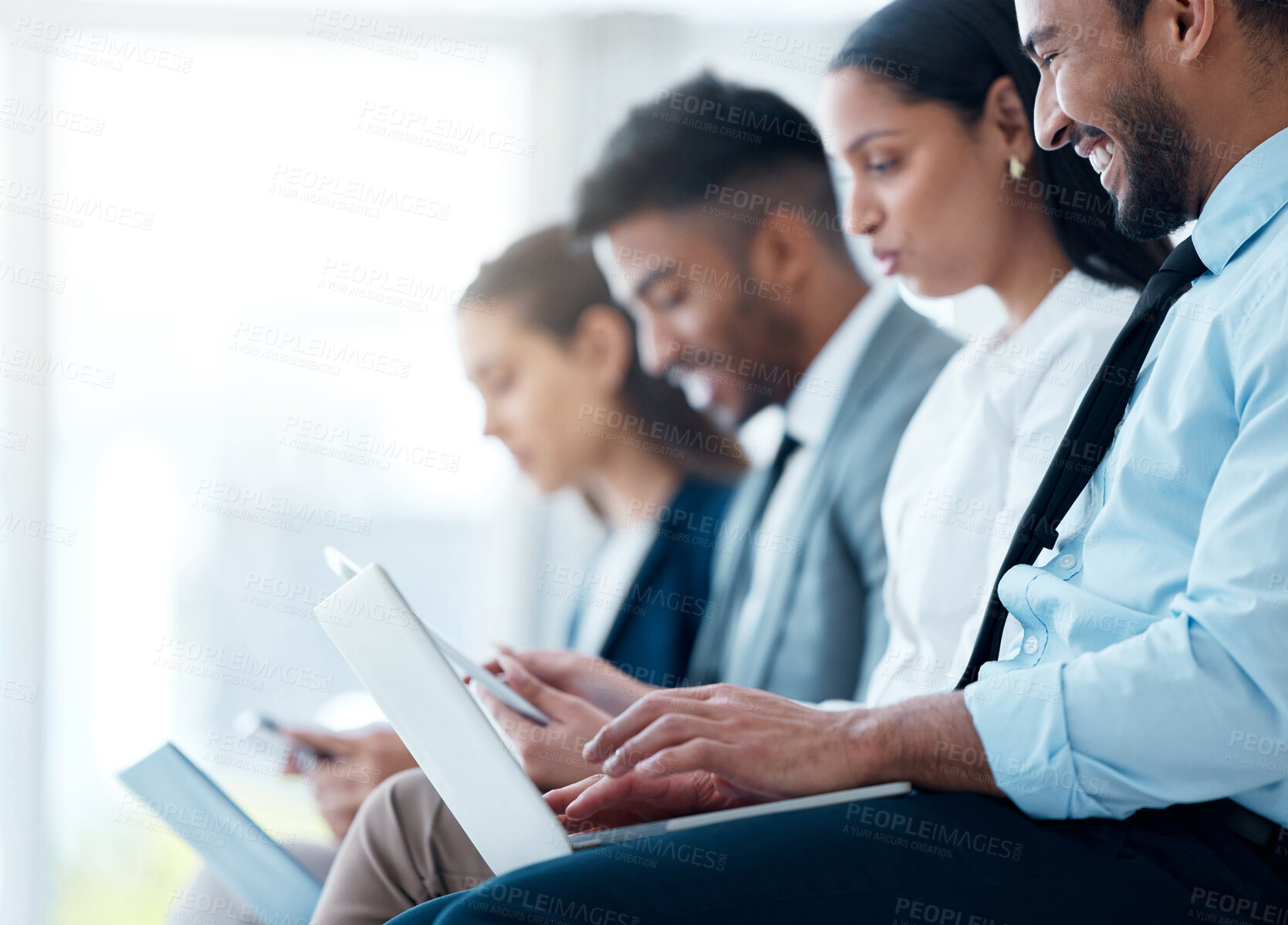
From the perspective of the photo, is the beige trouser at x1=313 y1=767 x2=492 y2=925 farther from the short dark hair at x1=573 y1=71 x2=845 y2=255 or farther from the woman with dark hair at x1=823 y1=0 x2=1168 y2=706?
the short dark hair at x1=573 y1=71 x2=845 y2=255

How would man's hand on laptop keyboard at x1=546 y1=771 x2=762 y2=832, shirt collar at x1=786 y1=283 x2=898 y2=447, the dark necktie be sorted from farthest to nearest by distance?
the dark necktie, shirt collar at x1=786 y1=283 x2=898 y2=447, man's hand on laptop keyboard at x1=546 y1=771 x2=762 y2=832

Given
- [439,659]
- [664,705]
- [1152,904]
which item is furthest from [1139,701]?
[439,659]

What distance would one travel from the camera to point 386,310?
240cm

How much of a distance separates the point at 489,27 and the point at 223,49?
63 centimetres

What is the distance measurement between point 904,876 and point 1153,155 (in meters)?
0.65

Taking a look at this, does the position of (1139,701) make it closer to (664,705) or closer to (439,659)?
(664,705)

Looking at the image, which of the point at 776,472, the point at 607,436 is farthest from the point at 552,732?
the point at 607,436

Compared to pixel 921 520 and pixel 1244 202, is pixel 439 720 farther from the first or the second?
pixel 921 520

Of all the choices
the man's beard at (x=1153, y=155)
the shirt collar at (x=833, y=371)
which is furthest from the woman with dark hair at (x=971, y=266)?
the man's beard at (x=1153, y=155)

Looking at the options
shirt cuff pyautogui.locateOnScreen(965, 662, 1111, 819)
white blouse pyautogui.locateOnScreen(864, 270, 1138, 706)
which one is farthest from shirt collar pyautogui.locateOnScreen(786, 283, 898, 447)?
shirt cuff pyautogui.locateOnScreen(965, 662, 1111, 819)

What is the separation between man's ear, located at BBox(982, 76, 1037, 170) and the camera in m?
1.45

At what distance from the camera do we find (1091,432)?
2.79 ft

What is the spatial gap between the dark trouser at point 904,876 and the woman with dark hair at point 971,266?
1.99 ft

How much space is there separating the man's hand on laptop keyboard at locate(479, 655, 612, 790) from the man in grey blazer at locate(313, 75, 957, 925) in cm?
51
